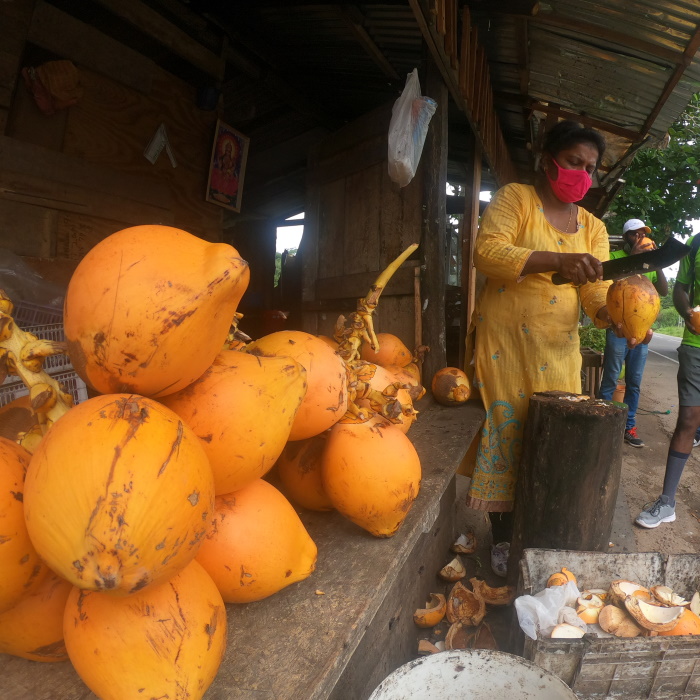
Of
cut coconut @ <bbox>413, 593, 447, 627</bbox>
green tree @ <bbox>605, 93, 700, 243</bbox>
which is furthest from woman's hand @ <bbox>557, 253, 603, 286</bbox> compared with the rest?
green tree @ <bbox>605, 93, 700, 243</bbox>

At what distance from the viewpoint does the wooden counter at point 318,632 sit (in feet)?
2.56

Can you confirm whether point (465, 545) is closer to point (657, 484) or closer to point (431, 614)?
point (431, 614)

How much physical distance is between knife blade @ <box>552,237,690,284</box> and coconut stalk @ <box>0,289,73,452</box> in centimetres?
220

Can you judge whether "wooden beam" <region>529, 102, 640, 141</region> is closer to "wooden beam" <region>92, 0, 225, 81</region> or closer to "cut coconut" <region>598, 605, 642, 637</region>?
"wooden beam" <region>92, 0, 225, 81</region>

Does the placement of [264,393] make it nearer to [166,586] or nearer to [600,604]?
[166,586]

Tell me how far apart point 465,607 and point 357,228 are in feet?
9.47

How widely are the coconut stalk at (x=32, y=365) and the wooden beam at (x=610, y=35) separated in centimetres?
338

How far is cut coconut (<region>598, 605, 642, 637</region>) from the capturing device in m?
1.79

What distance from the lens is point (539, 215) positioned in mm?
2633

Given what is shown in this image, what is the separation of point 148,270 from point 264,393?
28 cm

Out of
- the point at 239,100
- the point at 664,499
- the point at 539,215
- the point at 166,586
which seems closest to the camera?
the point at 166,586

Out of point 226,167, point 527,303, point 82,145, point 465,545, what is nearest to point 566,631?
point 465,545

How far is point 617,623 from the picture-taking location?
1821 mm

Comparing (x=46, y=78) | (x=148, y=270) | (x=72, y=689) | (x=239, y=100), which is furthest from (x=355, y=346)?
(x=239, y=100)
